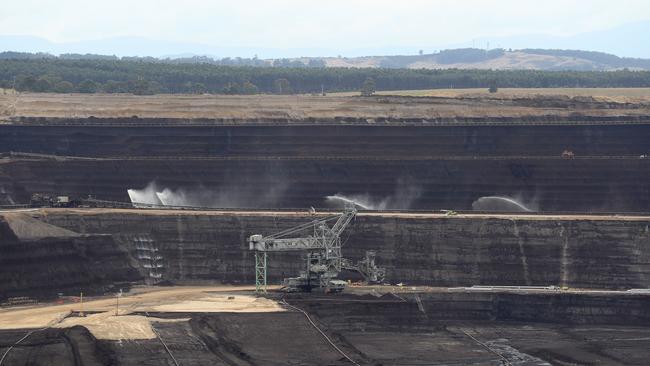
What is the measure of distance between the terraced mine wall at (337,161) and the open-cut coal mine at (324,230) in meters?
0.18

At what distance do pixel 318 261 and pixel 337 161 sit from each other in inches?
1090

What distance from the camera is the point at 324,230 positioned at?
103 meters

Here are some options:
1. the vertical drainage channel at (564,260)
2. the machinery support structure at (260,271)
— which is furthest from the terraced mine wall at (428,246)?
the machinery support structure at (260,271)

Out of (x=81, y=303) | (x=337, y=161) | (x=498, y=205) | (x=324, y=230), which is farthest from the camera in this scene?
(x=337, y=161)

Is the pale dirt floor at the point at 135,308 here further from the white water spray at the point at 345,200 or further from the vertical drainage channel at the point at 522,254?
the white water spray at the point at 345,200

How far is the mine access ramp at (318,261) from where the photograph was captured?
101562 mm

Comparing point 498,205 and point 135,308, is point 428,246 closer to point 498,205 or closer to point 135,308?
point 498,205

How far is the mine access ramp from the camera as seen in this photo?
10156 cm

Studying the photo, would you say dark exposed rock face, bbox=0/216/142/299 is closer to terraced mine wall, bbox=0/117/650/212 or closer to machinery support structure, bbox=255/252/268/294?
machinery support structure, bbox=255/252/268/294

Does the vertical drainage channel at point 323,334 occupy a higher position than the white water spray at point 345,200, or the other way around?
the white water spray at point 345,200

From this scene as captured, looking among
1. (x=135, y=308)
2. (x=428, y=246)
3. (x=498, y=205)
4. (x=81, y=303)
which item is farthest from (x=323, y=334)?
(x=498, y=205)

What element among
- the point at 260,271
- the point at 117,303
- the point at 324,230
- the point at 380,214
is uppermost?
the point at 324,230

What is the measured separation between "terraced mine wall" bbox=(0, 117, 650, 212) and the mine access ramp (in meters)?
21.0

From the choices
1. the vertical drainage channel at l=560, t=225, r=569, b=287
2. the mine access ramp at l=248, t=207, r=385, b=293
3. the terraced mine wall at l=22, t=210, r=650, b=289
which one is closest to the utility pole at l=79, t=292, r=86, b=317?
the terraced mine wall at l=22, t=210, r=650, b=289
